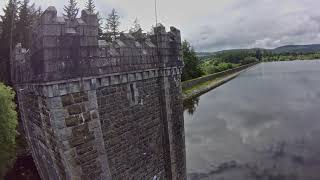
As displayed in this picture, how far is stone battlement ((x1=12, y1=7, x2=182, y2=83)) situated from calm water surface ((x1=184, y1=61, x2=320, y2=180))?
10.8 meters

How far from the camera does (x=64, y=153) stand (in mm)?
5992

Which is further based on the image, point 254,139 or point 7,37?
point 7,37

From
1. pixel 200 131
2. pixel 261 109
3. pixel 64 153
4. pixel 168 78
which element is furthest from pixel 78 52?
pixel 261 109

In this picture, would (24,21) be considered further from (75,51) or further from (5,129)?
(75,51)

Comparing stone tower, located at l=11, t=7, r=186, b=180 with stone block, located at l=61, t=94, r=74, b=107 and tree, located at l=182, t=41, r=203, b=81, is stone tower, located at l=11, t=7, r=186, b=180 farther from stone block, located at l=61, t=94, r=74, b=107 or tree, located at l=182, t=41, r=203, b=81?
tree, located at l=182, t=41, r=203, b=81

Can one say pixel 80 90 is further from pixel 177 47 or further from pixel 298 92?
pixel 298 92

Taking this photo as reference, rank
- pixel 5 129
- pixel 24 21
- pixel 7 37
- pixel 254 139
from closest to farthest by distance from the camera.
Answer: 1. pixel 5 129
2. pixel 254 139
3. pixel 7 37
4. pixel 24 21

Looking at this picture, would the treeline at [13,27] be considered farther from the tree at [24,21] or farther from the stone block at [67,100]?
the stone block at [67,100]

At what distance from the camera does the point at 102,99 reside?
6926 mm

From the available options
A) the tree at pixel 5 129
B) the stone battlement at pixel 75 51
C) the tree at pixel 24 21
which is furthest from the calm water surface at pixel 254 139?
the tree at pixel 24 21

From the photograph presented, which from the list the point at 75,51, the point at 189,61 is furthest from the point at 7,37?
the point at 189,61

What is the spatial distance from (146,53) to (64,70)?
3.23 meters

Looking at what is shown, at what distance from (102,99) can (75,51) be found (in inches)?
57.6

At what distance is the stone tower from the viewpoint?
5.87m
